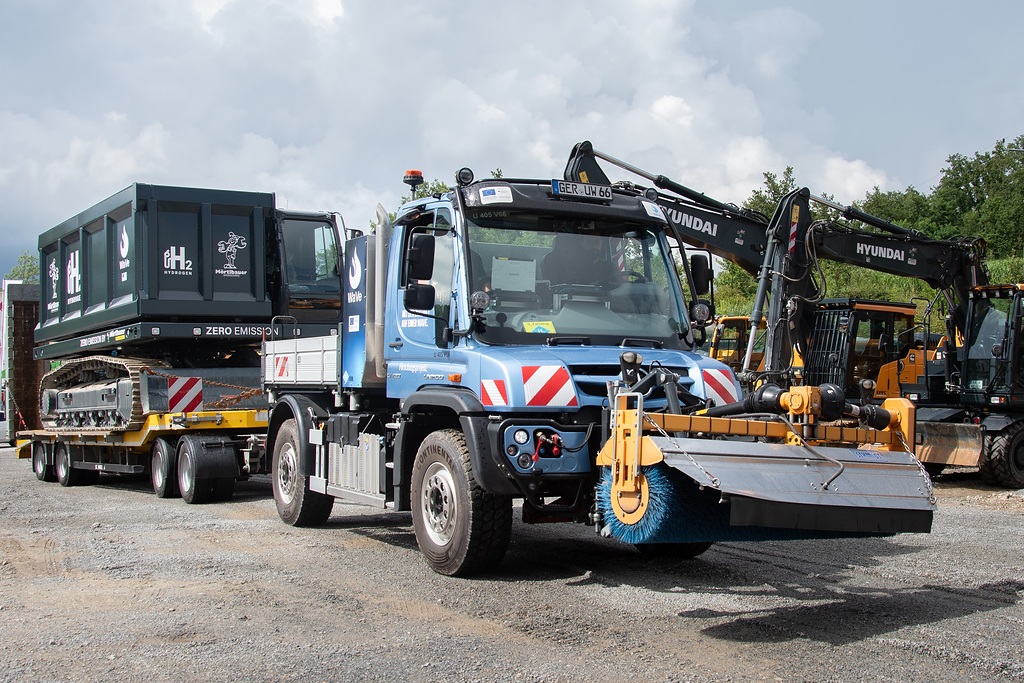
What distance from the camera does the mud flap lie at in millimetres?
5809

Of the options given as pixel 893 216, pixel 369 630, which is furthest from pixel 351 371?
pixel 893 216

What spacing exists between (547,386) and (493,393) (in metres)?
0.39

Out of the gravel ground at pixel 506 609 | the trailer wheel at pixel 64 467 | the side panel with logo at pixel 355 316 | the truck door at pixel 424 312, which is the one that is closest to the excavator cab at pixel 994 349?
the gravel ground at pixel 506 609

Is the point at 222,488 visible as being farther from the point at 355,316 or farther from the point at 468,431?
the point at 468,431

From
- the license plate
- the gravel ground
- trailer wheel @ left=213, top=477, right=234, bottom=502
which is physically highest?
the license plate

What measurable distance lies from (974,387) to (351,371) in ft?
33.7

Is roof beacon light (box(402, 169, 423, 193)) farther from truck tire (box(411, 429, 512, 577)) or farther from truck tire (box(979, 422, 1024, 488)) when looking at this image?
truck tire (box(979, 422, 1024, 488))

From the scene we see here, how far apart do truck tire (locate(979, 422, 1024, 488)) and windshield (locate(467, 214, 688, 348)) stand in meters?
8.47

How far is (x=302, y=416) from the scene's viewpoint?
34.1 ft

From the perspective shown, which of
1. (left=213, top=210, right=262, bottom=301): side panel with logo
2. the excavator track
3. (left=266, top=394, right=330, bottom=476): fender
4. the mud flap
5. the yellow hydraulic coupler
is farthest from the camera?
(left=213, top=210, right=262, bottom=301): side panel with logo

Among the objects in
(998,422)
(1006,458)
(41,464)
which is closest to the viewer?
(1006,458)

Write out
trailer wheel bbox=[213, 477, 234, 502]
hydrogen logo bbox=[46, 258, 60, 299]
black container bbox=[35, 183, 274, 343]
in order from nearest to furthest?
trailer wheel bbox=[213, 477, 234, 502] < black container bbox=[35, 183, 274, 343] < hydrogen logo bbox=[46, 258, 60, 299]

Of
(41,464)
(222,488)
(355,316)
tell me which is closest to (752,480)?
(355,316)

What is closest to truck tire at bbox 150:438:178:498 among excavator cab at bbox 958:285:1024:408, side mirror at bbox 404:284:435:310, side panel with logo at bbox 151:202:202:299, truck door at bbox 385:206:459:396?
side panel with logo at bbox 151:202:202:299
